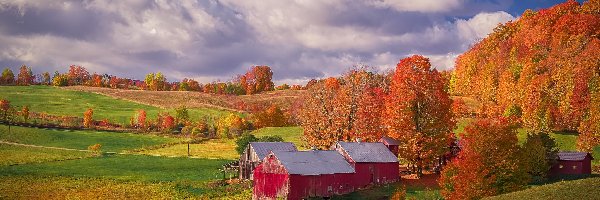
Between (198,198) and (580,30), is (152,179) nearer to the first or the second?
(198,198)

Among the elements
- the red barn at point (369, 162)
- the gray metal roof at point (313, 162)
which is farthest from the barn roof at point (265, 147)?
the gray metal roof at point (313, 162)

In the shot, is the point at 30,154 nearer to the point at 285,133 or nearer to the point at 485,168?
the point at 285,133

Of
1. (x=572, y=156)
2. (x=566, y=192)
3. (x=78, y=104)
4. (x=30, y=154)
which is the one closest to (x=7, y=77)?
(x=78, y=104)

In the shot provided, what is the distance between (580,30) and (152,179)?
76.2m

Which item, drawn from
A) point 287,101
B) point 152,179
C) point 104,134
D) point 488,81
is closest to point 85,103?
point 104,134

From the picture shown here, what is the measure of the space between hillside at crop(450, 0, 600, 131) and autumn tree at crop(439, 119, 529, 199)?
1700 inches

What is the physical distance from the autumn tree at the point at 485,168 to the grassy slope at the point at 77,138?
6787 cm

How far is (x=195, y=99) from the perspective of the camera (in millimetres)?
168125

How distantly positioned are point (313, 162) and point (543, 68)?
56065 millimetres

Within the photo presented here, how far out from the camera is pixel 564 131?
8094 centimetres

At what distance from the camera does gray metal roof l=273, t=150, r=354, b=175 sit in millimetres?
49125

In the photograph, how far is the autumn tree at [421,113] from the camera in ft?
178

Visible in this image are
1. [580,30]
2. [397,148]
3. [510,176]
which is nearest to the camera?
[510,176]

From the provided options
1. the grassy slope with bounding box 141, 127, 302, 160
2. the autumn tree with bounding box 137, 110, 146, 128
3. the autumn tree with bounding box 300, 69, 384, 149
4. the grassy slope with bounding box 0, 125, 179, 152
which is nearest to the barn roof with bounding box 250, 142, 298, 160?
the autumn tree with bounding box 300, 69, 384, 149
